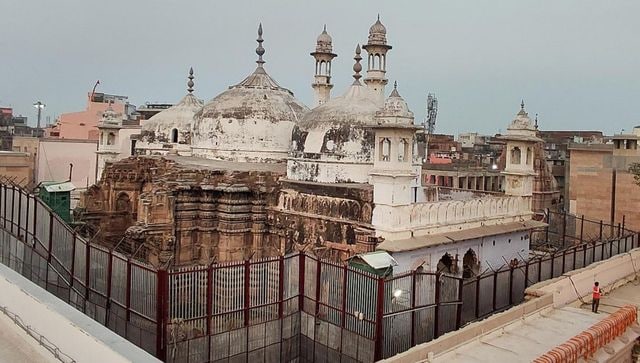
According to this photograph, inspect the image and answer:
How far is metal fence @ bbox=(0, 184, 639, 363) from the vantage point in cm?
857

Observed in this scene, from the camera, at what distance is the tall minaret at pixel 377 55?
74.3 ft

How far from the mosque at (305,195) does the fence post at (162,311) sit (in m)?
5.52

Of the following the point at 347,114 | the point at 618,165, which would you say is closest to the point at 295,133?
the point at 347,114

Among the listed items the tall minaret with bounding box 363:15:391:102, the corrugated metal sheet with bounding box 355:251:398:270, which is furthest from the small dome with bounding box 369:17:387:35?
the corrugated metal sheet with bounding box 355:251:398:270

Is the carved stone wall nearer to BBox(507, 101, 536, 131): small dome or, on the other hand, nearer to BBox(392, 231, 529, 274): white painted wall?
BBox(392, 231, 529, 274): white painted wall

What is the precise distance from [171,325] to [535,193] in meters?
25.6

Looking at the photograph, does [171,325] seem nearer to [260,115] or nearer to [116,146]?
[260,115]

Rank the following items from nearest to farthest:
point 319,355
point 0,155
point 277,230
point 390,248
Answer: point 319,355 < point 390,248 < point 277,230 < point 0,155

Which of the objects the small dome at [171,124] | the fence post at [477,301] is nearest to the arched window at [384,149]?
the fence post at [477,301]

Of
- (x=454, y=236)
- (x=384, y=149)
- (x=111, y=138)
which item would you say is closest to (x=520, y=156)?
(x=454, y=236)

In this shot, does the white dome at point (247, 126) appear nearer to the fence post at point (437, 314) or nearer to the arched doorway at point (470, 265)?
the arched doorway at point (470, 265)

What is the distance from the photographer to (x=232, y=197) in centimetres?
1591

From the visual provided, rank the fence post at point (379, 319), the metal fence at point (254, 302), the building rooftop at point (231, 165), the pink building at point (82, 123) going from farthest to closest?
the pink building at point (82, 123), the building rooftop at point (231, 165), the fence post at point (379, 319), the metal fence at point (254, 302)

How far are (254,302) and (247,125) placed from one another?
10384 mm
